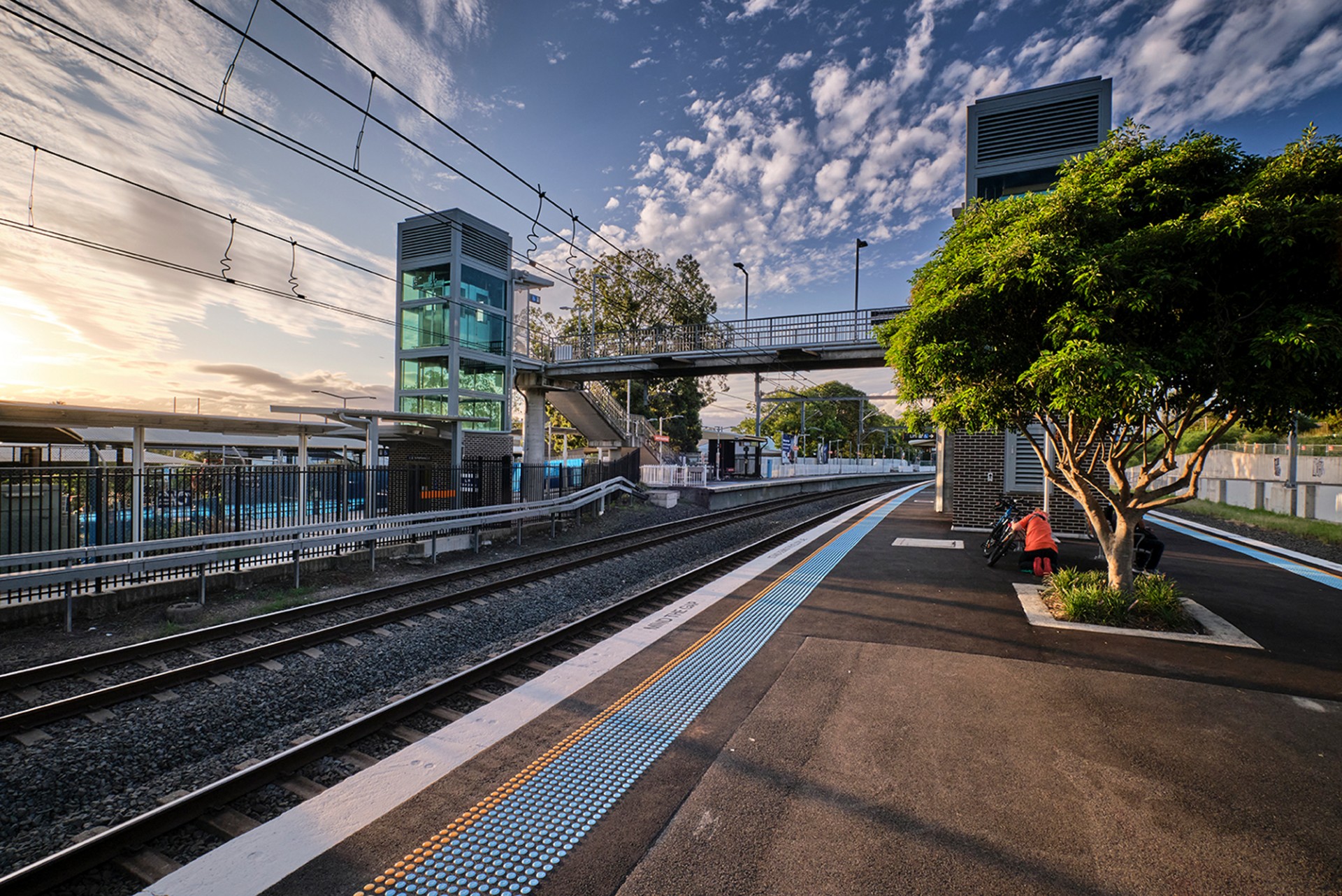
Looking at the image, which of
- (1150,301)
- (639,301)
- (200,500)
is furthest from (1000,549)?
(639,301)

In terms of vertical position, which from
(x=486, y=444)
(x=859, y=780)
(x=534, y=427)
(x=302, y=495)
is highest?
(x=534, y=427)

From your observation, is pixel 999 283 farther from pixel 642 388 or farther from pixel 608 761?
pixel 642 388

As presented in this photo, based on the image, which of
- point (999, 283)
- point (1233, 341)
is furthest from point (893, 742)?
point (1233, 341)

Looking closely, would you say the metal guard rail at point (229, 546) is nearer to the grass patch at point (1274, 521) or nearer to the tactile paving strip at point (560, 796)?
the tactile paving strip at point (560, 796)

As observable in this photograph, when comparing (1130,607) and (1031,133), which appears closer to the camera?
(1130,607)

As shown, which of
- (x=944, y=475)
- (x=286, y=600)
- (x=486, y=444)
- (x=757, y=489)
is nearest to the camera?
(x=286, y=600)

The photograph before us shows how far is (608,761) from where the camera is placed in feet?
13.6

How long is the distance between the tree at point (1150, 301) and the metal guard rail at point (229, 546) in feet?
33.4

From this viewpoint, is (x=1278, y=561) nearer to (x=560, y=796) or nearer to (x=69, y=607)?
(x=560, y=796)

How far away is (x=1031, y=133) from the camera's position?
15797mm

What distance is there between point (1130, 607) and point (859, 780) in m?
5.70

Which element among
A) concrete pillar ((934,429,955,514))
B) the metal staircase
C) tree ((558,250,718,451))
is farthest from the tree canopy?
concrete pillar ((934,429,955,514))

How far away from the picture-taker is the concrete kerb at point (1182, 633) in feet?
→ 21.6

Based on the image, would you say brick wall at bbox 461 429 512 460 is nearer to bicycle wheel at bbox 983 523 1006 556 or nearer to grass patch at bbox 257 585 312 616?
grass patch at bbox 257 585 312 616
